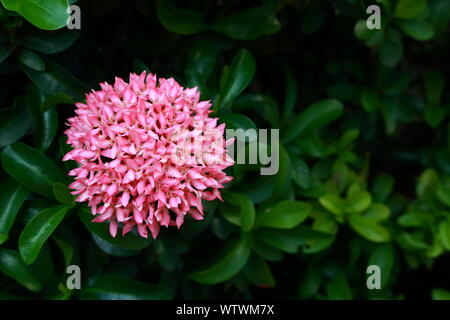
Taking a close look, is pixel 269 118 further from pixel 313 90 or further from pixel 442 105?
pixel 442 105

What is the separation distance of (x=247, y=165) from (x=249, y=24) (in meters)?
0.37

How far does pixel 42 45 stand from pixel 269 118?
0.64 m

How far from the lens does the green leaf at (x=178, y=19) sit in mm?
1387

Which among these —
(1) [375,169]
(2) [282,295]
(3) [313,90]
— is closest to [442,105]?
(1) [375,169]

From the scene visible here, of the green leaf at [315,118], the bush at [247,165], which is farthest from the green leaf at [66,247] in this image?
the green leaf at [315,118]

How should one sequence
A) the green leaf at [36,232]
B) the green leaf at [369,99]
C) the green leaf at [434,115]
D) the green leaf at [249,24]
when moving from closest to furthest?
the green leaf at [36,232] → the green leaf at [249,24] → the green leaf at [369,99] → the green leaf at [434,115]

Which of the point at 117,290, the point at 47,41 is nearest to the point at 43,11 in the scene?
the point at 47,41

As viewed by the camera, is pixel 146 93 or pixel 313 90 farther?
pixel 313 90

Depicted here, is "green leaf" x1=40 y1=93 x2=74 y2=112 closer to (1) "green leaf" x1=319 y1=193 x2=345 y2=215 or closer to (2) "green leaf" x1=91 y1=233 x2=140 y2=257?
(2) "green leaf" x1=91 y1=233 x2=140 y2=257

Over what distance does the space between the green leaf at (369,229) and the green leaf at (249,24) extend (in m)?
0.61

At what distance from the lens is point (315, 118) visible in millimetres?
1531

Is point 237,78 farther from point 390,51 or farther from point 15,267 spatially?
point 15,267

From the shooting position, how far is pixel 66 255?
1260mm

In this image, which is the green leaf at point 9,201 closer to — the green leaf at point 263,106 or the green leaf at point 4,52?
the green leaf at point 4,52
